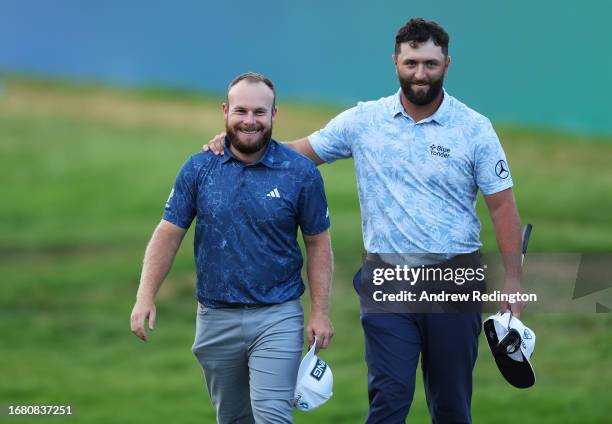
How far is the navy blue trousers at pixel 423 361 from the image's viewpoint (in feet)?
22.6

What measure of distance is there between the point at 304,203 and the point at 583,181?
14.1 m

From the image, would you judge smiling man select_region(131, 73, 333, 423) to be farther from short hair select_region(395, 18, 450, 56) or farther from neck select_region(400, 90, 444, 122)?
short hair select_region(395, 18, 450, 56)

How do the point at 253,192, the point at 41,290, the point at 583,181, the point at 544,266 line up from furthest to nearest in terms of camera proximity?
the point at 583,181
the point at 41,290
the point at 544,266
the point at 253,192

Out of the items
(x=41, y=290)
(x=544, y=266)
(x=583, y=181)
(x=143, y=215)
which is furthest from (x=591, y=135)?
(x=544, y=266)

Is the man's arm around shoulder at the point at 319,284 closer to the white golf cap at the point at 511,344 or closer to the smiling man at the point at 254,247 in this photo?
the smiling man at the point at 254,247

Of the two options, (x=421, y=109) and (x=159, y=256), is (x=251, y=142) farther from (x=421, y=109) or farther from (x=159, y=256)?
(x=421, y=109)

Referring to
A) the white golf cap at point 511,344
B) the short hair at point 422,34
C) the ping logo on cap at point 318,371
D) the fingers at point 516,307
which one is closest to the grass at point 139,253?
the white golf cap at point 511,344

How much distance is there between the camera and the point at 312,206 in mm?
6746

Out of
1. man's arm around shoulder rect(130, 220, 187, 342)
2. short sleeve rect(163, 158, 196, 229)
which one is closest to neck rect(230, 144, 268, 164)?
short sleeve rect(163, 158, 196, 229)

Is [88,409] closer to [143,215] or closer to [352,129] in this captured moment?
[352,129]

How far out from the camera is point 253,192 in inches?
263

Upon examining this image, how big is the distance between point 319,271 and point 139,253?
1291cm

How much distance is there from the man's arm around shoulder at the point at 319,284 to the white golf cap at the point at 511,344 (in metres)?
0.89

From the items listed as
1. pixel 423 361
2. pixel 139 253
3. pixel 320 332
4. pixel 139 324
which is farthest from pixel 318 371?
pixel 139 253
